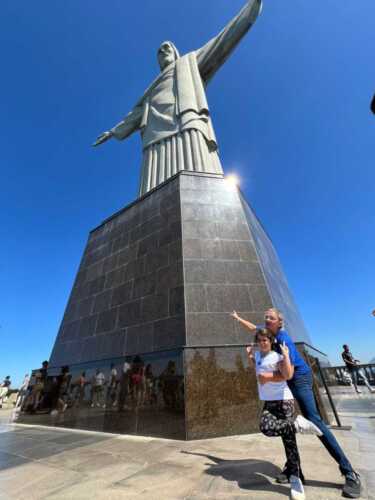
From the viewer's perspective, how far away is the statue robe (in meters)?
11.5

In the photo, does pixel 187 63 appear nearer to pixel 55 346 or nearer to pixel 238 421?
pixel 55 346

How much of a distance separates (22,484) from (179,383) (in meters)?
2.74

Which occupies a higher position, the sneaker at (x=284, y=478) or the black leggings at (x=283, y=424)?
the black leggings at (x=283, y=424)

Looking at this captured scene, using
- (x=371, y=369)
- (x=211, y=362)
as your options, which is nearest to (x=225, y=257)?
(x=211, y=362)

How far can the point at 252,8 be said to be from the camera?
44.3ft

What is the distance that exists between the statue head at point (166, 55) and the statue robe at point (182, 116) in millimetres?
1360

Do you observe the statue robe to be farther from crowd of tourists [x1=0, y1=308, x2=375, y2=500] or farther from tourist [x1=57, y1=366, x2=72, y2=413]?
crowd of tourists [x1=0, y1=308, x2=375, y2=500]

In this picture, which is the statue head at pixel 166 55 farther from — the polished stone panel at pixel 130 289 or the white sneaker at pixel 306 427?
the white sneaker at pixel 306 427

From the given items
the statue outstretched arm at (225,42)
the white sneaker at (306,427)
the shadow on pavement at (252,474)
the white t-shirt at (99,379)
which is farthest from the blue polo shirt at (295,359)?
the statue outstretched arm at (225,42)

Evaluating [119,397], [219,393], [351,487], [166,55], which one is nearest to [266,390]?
[351,487]

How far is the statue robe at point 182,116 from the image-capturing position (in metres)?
11.5

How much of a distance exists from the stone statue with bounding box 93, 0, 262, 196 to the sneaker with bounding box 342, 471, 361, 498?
1010cm

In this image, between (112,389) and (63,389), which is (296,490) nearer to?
(112,389)

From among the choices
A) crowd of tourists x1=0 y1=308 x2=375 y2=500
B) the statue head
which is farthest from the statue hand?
crowd of tourists x1=0 y1=308 x2=375 y2=500
